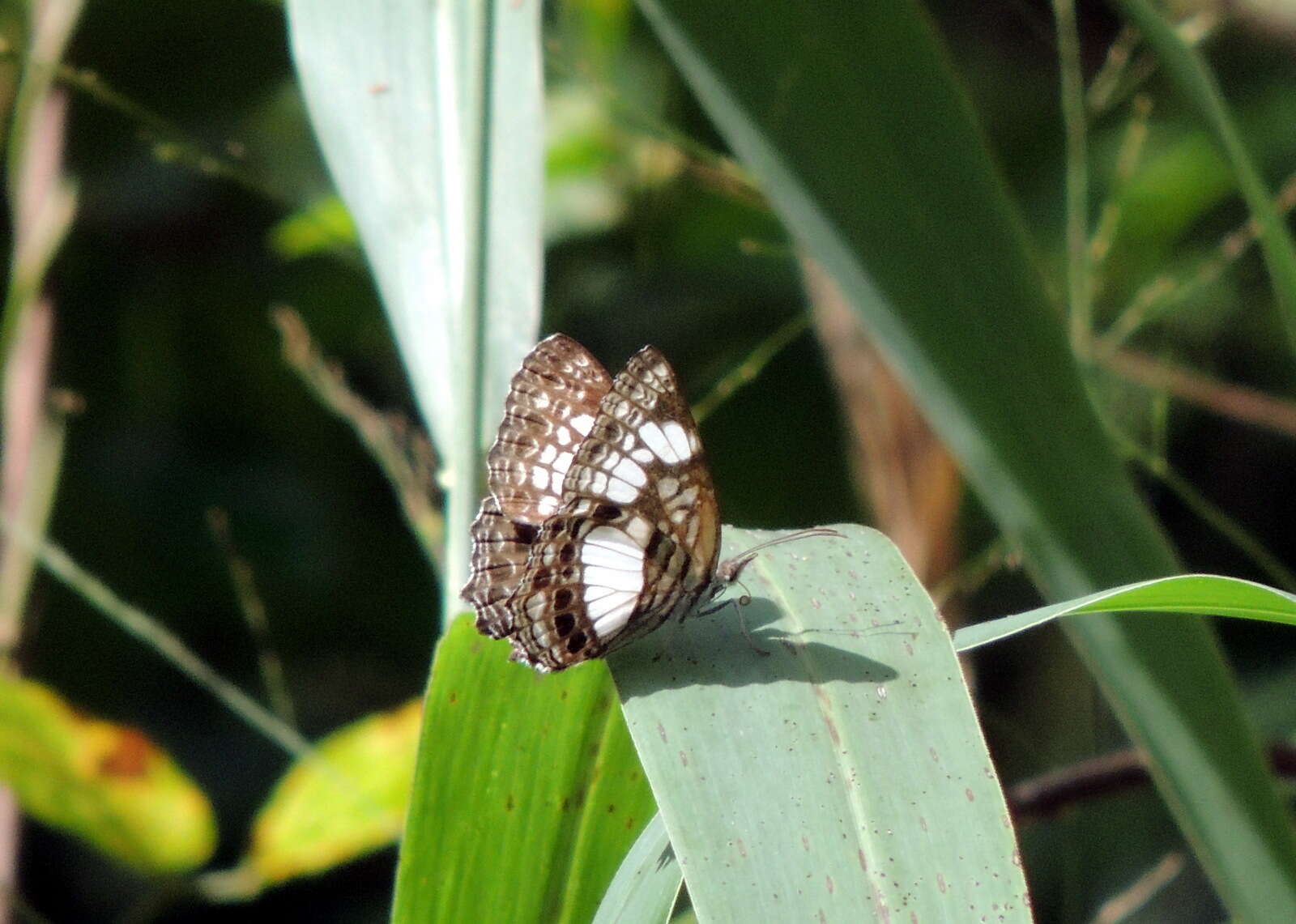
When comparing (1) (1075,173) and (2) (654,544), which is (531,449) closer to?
(2) (654,544)

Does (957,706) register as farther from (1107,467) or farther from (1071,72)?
(1071,72)

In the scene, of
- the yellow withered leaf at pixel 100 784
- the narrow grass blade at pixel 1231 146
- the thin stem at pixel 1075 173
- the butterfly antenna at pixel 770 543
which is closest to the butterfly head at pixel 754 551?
the butterfly antenna at pixel 770 543

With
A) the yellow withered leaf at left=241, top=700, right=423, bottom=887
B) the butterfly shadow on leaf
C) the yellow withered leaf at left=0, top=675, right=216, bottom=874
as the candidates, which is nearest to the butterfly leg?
the butterfly shadow on leaf

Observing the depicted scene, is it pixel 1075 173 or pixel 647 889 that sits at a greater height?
pixel 1075 173

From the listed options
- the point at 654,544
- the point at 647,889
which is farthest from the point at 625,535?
the point at 647,889

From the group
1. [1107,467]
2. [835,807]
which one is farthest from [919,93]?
[835,807]

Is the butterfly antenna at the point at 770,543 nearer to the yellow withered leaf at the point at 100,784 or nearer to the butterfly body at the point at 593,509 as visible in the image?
the butterfly body at the point at 593,509

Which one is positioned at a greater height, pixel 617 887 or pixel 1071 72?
pixel 1071 72

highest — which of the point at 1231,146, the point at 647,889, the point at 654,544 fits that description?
the point at 1231,146
